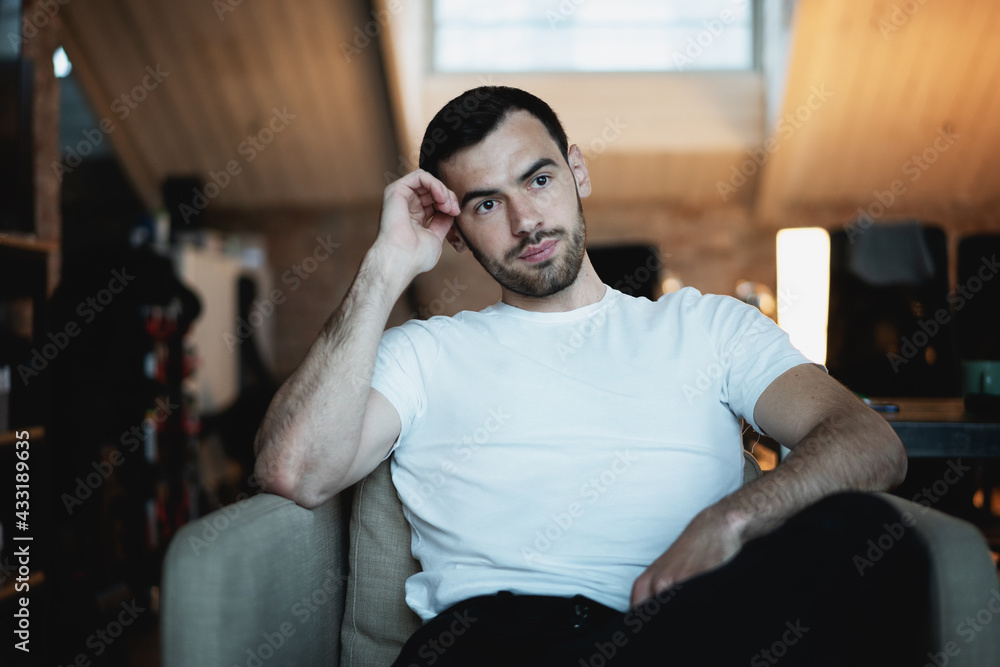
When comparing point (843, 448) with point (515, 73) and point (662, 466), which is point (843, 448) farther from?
point (515, 73)

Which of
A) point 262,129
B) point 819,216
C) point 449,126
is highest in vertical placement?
point 449,126

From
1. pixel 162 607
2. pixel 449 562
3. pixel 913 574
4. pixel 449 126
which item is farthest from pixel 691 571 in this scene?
pixel 449 126

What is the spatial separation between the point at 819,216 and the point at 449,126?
498cm

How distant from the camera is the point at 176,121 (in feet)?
17.3

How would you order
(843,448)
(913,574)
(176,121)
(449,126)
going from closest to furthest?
(913,574) < (843,448) < (449,126) < (176,121)
